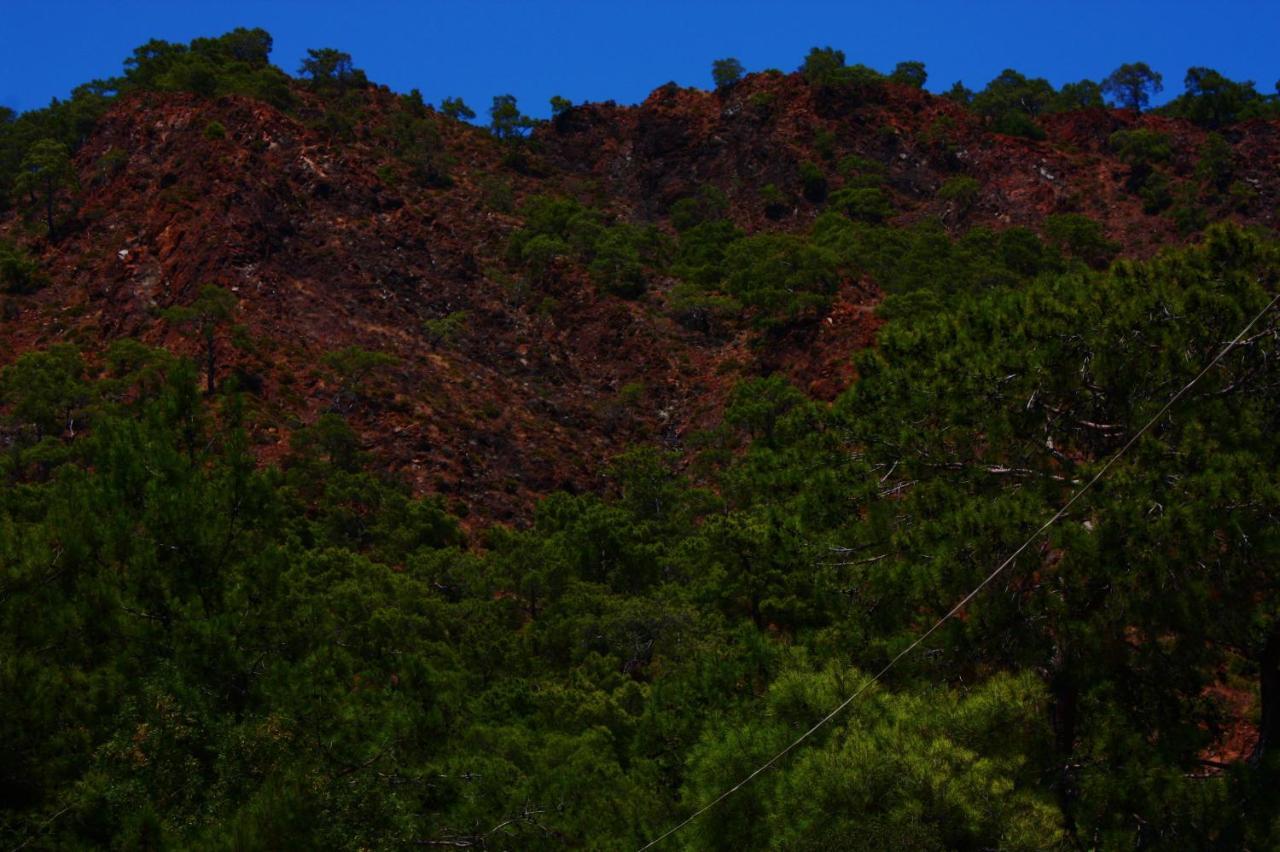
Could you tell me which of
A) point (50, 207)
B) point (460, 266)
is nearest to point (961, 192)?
point (460, 266)

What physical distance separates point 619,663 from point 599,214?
53.5 meters

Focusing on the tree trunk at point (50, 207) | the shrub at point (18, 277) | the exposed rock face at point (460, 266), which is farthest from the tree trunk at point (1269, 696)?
the tree trunk at point (50, 207)

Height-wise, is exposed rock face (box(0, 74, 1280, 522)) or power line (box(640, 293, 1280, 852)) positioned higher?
exposed rock face (box(0, 74, 1280, 522))

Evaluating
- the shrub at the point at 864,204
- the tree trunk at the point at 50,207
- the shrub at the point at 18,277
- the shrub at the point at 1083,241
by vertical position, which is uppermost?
the shrub at the point at 864,204

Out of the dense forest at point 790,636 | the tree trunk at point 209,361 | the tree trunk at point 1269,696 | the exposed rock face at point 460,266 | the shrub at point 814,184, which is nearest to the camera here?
the dense forest at point 790,636

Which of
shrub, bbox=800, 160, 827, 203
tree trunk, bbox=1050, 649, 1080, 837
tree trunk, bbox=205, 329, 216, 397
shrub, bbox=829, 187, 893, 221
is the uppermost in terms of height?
shrub, bbox=800, 160, 827, 203

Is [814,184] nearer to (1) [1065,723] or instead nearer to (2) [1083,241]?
(2) [1083,241]

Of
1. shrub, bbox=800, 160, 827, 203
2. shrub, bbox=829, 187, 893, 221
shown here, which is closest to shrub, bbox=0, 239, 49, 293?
shrub, bbox=829, 187, 893, 221

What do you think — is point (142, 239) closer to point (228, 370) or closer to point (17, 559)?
point (228, 370)

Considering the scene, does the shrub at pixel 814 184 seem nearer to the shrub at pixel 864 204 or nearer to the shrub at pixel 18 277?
the shrub at pixel 864 204

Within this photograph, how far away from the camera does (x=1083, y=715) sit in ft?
45.0

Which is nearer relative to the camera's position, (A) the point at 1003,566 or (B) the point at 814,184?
(A) the point at 1003,566

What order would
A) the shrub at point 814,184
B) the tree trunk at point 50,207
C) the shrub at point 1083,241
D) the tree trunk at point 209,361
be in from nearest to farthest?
the tree trunk at point 209,361, the tree trunk at point 50,207, the shrub at point 1083,241, the shrub at point 814,184

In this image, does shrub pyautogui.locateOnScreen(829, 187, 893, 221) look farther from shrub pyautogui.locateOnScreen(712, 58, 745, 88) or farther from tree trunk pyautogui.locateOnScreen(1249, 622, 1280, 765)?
tree trunk pyautogui.locateOnScreen(1249, 622, 1280, 765)
